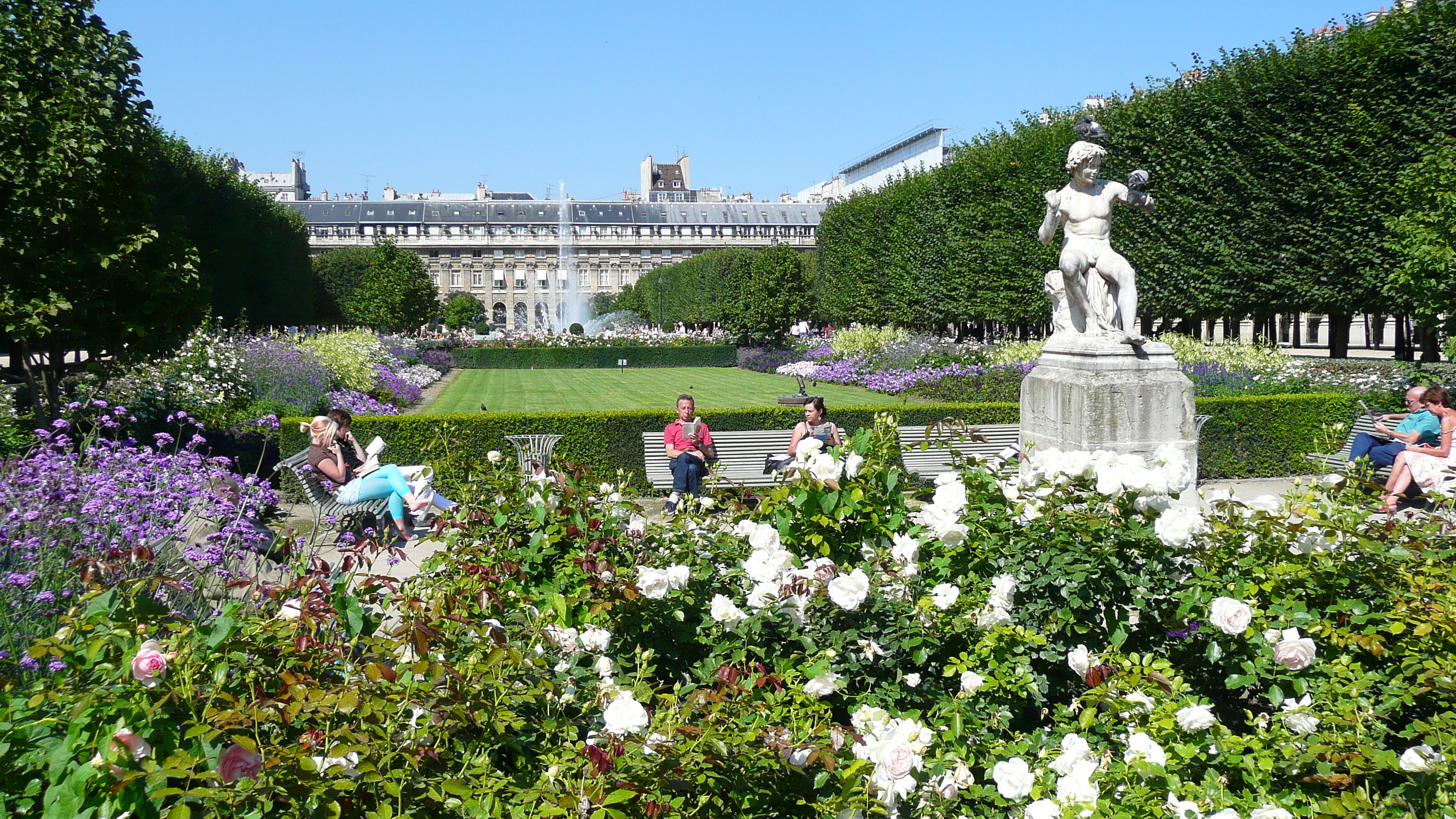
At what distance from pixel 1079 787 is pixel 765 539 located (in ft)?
3.11

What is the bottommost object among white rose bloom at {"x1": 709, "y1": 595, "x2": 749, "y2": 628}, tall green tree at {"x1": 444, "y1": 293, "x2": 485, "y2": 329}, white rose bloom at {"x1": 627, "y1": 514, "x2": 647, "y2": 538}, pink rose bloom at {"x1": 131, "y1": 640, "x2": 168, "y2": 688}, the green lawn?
the green lawn

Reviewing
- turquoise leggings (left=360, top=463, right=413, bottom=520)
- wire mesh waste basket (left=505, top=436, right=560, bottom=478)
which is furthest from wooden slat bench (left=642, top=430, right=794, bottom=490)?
turquoise leggings (left=360, top=463, right=413, bottom=520)

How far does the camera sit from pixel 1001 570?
8.97 ft

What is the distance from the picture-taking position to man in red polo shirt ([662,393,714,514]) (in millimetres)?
7566

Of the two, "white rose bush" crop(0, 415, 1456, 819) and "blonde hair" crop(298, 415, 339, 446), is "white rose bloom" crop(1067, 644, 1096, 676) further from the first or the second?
"blonde hair" crop(298, 415, 339, 446)

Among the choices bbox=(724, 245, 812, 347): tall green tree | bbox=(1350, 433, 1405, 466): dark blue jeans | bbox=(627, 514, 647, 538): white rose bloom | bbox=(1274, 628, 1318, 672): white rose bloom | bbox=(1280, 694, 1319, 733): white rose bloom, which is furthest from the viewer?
bbox=(724, 245, 812, 347): tall green tree

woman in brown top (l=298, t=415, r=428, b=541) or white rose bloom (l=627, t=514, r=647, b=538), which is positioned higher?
white rose bloom (l=627, t=514, r=647, b=538)

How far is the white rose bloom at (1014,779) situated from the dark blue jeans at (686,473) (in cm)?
541

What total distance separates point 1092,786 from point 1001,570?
0.72 meters

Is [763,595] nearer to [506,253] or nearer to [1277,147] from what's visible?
[1277,147]

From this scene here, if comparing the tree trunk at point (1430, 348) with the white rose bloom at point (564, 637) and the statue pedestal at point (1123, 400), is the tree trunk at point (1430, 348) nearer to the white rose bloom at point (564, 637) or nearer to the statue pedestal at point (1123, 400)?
the statue pedestal at point (1123, 400)

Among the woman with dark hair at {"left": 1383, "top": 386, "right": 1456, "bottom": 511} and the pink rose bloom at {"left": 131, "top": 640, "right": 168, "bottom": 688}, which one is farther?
the woman with dark hair at {"left": 1383, "top": 386, "right": 1456, "bottom": 511}

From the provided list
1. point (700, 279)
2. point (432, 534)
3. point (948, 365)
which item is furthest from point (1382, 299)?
point (700, 279)

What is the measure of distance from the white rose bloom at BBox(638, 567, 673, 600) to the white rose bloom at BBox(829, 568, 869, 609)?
41 cm
